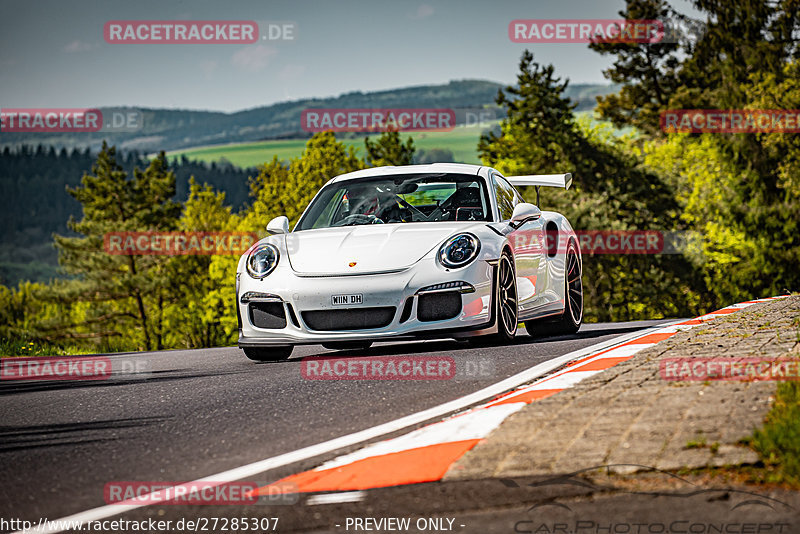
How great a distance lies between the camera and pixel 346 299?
24.1 feet

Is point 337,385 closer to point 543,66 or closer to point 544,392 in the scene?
point 544,392

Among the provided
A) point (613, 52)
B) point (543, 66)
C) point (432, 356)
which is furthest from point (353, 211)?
point (613, 52)

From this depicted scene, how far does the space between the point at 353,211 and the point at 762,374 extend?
4853mm

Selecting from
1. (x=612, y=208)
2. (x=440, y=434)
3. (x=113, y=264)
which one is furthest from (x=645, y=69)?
(x=440, y=434)

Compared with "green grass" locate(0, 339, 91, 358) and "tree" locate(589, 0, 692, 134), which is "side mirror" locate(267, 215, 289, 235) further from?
"tree" locate(589, 0, 692, 134)

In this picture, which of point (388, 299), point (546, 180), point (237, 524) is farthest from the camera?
point (546, 180)

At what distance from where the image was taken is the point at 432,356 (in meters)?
7.41

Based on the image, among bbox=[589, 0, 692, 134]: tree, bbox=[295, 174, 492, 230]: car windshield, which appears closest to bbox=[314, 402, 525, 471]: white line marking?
bbox=[295, 174, 492, 230]: car windshield

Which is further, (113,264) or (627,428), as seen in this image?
(113,264)

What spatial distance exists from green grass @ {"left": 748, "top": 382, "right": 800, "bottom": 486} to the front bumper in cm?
367

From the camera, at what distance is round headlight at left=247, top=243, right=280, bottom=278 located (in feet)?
25.4

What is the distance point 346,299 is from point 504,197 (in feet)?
8.42

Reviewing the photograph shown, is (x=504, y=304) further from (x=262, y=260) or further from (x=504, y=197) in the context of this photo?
(x=262, y=260)

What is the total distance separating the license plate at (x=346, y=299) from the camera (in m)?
7.31
